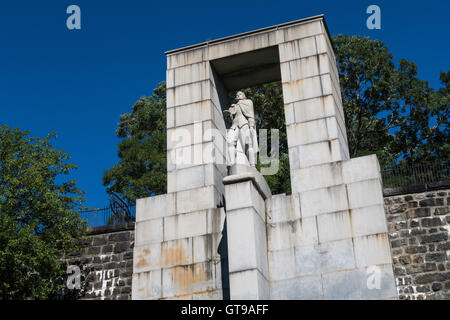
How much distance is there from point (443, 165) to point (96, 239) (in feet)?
37.7

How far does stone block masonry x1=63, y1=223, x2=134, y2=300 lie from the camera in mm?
18688

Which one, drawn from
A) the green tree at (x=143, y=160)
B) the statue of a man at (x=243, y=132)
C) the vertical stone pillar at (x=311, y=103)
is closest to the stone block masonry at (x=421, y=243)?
the vertical stone pillar at (x=311, y=103)

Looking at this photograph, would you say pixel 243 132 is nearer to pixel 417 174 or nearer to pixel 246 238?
pixel 246 238

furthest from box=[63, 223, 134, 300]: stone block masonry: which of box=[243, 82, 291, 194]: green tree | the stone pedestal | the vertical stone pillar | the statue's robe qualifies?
box=[243, 82, 291, 194]: green tree

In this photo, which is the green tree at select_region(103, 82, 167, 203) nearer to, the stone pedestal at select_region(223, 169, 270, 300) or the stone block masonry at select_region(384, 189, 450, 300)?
the stone block masonry at select_region(384, 189, 450, 300)

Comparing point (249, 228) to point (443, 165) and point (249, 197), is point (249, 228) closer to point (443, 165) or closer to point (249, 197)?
point (249, 197)

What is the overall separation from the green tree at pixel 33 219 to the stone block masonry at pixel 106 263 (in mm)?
463

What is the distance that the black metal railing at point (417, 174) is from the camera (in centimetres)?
2067

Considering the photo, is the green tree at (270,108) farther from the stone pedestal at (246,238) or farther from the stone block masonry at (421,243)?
the stone pedestal at (246,238)

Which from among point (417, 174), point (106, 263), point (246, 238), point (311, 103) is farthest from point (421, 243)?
point (106, 263)
